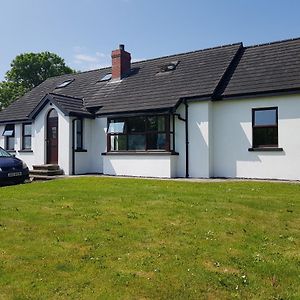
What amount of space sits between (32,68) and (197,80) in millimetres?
41547

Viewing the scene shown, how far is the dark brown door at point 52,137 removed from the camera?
2039cm

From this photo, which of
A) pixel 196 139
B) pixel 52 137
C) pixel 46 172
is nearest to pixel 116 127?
pixel 52 137

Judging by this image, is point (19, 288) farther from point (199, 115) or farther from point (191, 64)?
point (191, 64)

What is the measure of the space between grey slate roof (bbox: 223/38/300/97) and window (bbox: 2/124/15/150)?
14022 mm

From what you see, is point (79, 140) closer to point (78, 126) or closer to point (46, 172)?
point (78, 126)

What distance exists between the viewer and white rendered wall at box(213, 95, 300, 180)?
15.1 m

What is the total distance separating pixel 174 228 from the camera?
7.35 m

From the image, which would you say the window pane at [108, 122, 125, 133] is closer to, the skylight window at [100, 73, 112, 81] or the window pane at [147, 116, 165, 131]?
the window pane at [147, 116, 165, 131]

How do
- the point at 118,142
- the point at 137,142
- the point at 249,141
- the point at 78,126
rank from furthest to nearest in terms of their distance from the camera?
the point at 78,126 < the point at 118,142 < the point at 137,142 < the point at 249,141

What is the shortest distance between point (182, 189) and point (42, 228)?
6.00 m

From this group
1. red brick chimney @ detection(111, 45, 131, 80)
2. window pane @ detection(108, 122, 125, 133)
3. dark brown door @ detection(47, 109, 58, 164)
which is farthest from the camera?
red brick chimney @ detection(111, 45, 131, 80)

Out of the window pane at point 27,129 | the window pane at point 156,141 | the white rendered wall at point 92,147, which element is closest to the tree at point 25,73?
the window pane at point 27,129

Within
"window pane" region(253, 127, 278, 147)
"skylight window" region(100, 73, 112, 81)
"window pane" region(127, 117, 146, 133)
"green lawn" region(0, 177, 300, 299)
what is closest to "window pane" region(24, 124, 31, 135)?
"skylight window" region(100, 73, 112, 81)

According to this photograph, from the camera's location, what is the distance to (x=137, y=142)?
60.7 feet
